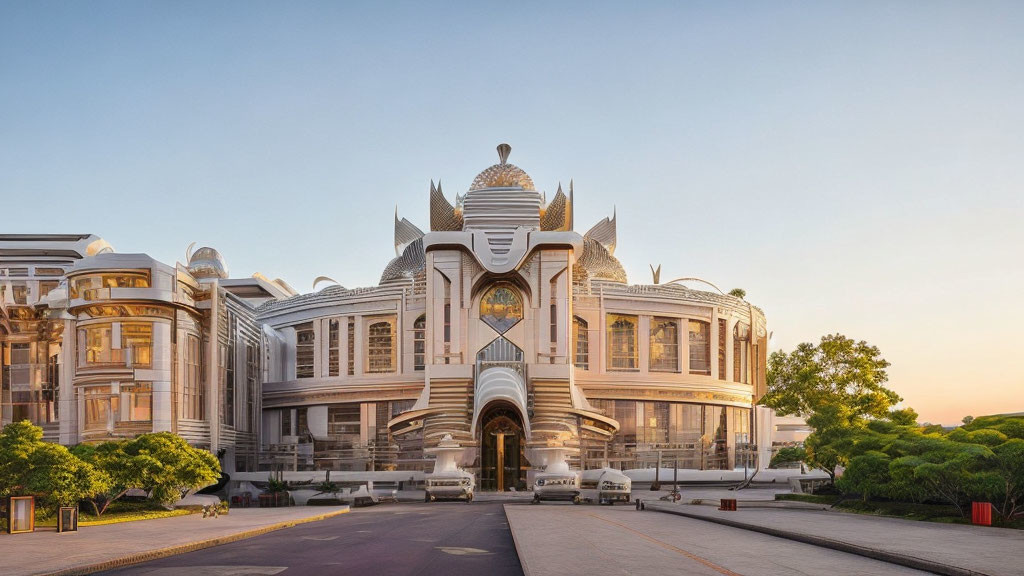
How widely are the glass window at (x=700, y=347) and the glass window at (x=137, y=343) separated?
4306cm

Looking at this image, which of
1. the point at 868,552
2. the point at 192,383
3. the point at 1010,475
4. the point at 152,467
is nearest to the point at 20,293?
the point at 192,383

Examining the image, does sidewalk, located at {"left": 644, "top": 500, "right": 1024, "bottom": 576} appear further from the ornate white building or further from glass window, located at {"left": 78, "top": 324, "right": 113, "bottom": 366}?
glass window, located at {"left": 78, "top": 324, "right": 113, "bottom": 366}

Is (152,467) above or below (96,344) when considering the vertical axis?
below

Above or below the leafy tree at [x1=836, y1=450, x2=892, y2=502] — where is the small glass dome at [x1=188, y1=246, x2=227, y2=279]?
above

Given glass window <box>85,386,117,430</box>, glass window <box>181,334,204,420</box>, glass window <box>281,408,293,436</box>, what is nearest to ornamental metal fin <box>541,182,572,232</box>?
glass window <box>281,408,293,436</box>

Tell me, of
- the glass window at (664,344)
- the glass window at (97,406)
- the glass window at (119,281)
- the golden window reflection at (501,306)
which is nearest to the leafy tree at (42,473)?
the glass window at (97,406)

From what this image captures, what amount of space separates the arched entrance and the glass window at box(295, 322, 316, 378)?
1853 centimetres

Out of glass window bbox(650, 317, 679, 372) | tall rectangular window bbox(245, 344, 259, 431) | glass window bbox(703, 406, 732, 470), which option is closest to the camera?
tall rectangular window bbox(245, 344, 259, 431)

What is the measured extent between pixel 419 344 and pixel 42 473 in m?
45.8

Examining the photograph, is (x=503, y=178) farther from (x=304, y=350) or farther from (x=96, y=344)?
(x=96, y=344)

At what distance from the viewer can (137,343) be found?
2395 inches

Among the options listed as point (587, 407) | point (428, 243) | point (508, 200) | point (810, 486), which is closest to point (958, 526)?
point (810, 486)

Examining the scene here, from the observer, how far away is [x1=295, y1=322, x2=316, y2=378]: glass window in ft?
274

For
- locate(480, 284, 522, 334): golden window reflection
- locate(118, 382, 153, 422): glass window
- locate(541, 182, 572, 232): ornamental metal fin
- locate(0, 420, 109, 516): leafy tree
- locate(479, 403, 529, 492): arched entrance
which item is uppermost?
locate(541, 182, 572, 232): ornamental metal fin
